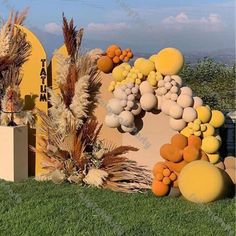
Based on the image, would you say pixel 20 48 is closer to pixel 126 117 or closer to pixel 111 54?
pixel 111 54

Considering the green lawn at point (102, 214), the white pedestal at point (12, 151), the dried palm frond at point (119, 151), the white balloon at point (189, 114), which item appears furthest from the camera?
the white pedestal at point (12, 151)

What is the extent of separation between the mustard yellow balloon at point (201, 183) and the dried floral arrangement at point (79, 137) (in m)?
0.76

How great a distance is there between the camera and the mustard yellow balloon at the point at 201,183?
508 cm

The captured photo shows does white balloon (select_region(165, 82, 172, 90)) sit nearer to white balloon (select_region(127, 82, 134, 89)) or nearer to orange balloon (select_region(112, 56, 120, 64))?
white balloon (select_region(127, 82, 134, 89))

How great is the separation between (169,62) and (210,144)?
3.48 ft

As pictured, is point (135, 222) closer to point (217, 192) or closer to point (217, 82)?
point (217, 192)

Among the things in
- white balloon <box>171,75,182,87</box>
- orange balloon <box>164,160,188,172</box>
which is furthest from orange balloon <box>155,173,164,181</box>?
→ white balloon <box>171,75,182,87</box>

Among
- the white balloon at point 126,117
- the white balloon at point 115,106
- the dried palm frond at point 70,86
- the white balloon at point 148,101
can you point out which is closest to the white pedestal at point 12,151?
the dried palm frond at point 70,86

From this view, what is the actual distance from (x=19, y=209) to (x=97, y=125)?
1650 mm

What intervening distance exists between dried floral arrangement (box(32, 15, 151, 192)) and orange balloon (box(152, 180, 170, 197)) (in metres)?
0.34

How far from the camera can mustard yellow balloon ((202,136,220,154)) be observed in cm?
552

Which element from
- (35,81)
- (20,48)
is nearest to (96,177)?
(35,81)

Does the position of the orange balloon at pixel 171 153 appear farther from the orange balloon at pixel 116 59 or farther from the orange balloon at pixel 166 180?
the orange balloon at pixel 116 59

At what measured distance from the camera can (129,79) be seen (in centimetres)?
579
